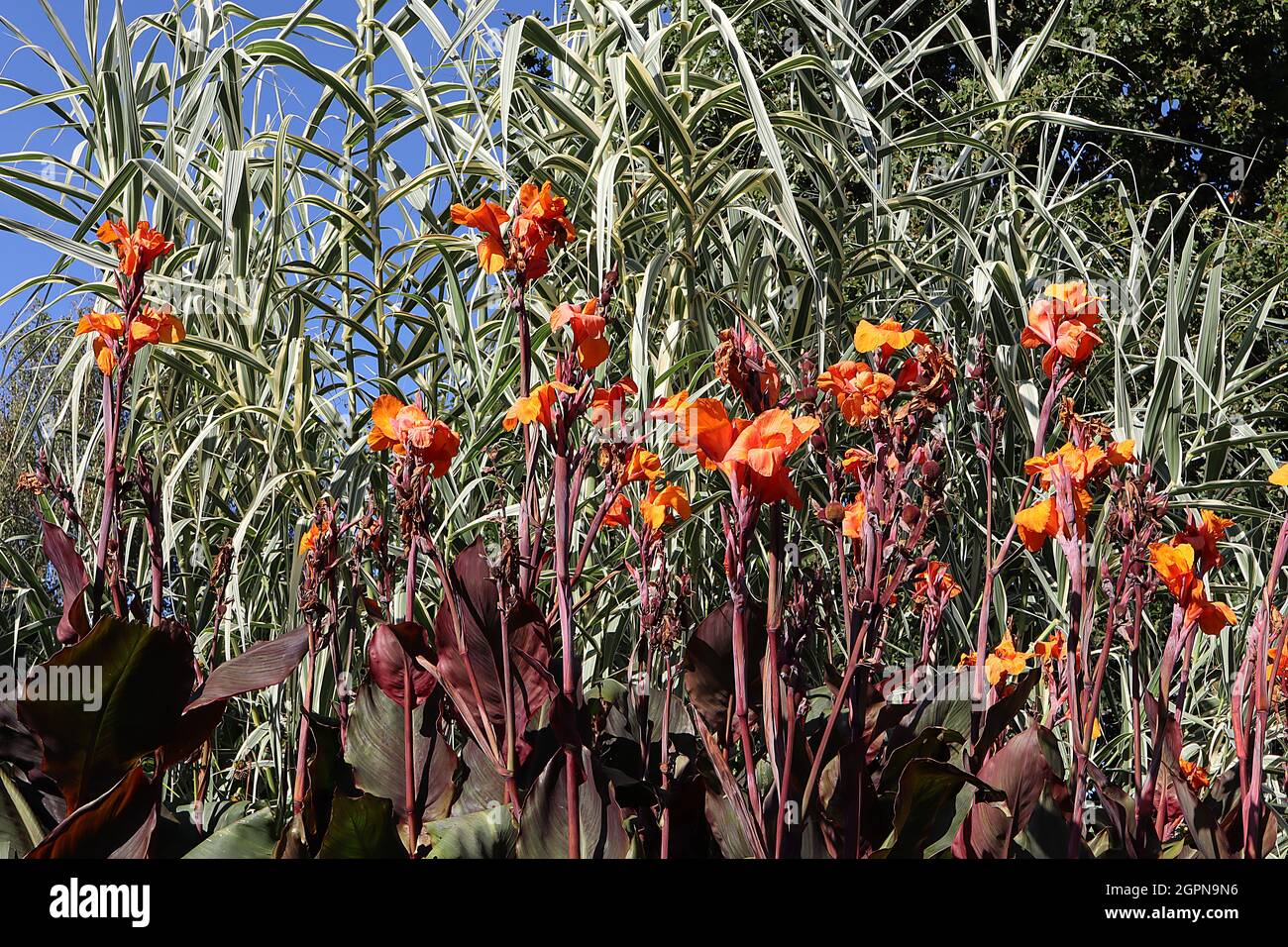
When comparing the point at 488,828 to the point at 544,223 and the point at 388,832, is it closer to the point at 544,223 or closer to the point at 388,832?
the point at 388,832

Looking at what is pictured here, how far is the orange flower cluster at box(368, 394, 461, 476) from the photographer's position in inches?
28.9

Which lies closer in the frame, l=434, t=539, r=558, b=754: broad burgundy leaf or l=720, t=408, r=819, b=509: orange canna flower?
l=720, t=408, r=819, b=509: orange canna flower

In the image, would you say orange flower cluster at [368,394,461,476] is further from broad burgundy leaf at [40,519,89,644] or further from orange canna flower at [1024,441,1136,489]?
orange canna flower at [1024,441,1136,489]

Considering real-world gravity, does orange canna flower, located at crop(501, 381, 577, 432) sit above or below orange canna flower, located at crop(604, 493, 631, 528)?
above

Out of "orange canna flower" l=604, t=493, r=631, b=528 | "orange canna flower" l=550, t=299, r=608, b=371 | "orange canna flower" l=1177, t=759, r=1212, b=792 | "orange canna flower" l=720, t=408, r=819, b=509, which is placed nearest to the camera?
"orange canna flower" l=720, t=408, r=819, b=509

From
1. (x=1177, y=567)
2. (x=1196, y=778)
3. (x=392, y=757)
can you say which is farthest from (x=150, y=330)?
(x=1196, y=778)

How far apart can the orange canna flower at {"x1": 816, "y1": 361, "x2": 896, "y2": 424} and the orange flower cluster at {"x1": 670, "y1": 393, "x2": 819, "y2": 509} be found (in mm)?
208

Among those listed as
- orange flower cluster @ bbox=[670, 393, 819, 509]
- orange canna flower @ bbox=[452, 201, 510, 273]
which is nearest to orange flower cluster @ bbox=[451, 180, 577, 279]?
orange canna flower @ bbox=[452, 201, 510, 273]

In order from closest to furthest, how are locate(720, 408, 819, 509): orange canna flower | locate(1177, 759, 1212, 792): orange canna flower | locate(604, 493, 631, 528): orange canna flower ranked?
locate(720, 408, 819, 509): orange canna flower
locate(604, 493, 631, 528): orange canna flower
locate(1177, 759, 1212, 792): orange canna flower

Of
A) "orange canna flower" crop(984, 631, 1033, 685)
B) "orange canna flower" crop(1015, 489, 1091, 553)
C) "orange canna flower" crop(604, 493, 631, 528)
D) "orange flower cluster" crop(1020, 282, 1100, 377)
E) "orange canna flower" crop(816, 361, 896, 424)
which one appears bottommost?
"orange canna flower" crop(984, 631, 1033, 685)

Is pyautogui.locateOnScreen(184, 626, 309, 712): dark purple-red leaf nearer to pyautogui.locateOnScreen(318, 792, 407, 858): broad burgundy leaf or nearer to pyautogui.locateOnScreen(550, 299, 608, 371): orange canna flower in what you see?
pyautogui.locateOnScreen(318, 792, 407, 858): broad burgundy leaf

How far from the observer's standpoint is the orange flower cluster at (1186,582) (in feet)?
2.44
